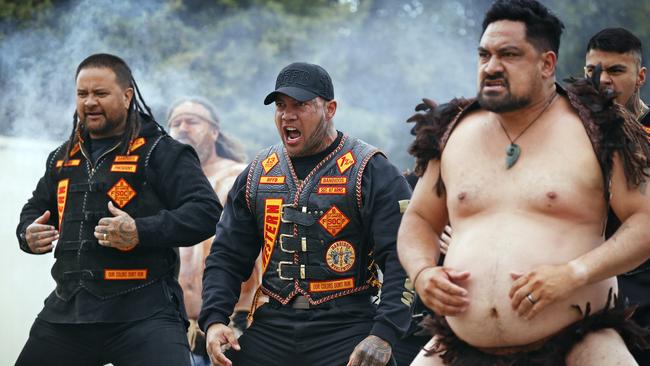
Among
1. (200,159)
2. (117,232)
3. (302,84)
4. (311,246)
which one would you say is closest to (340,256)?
(311,246)

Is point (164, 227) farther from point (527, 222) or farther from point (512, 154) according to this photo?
point (527, 222)

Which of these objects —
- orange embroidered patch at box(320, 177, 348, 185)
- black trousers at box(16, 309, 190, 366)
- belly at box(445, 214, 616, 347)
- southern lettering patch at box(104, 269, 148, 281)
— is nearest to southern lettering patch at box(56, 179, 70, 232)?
southern lettering patch at box(104, 269, 148, 281)

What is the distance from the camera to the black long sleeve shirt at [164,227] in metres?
6.47

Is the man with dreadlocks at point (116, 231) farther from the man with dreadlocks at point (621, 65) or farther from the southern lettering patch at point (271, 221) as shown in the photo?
the man with dreadlocks at point (621, 65)

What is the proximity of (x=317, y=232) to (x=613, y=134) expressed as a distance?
1910 mm

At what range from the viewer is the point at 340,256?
612cm

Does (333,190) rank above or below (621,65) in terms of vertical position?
below

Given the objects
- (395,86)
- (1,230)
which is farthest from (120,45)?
(395,86)

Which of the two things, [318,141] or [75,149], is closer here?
[318,141]

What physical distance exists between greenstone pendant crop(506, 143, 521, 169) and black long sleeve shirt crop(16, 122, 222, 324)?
2.31m

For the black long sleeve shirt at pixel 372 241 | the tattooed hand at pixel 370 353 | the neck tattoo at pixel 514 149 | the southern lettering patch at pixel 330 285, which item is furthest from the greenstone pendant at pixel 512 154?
the southern lettering patch at pixel 330 285

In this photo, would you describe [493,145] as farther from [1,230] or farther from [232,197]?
[1,230]

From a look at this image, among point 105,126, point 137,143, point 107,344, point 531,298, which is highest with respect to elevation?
point 105,126

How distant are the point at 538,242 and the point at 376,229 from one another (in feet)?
4.95
